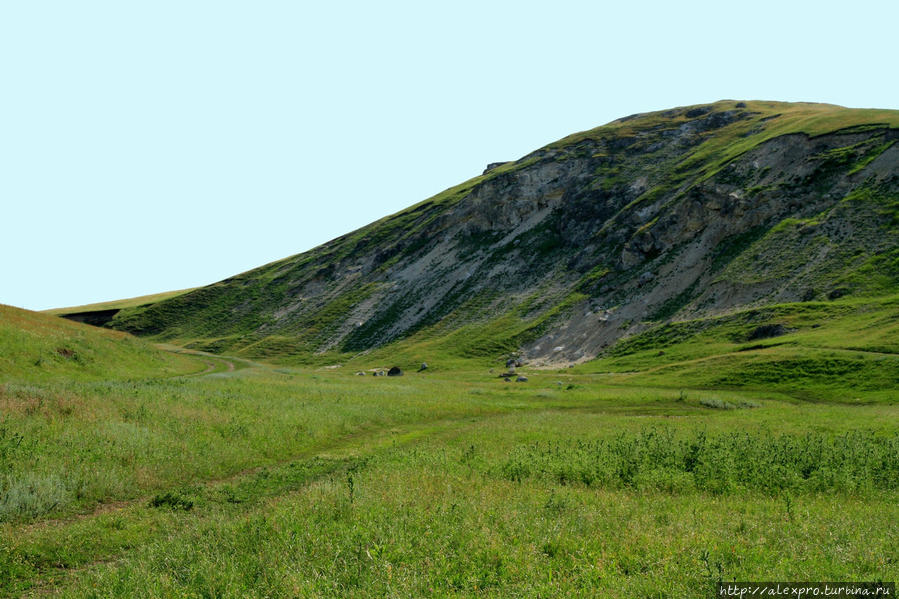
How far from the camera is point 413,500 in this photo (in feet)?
43.4

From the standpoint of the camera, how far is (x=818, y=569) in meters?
8.09

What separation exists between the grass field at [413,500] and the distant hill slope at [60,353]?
16.4 m

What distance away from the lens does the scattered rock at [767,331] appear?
66.4m

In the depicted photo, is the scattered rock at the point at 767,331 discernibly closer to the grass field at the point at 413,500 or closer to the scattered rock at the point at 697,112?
the grass field at the point at 413,500

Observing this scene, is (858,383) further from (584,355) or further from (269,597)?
(269,597)

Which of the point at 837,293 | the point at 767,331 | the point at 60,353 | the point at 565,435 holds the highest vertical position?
the point at 60,353

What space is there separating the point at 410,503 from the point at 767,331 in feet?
232

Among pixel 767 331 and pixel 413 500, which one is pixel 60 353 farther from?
pixel 767 331

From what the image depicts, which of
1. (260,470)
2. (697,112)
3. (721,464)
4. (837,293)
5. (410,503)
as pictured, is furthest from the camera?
(697,112)

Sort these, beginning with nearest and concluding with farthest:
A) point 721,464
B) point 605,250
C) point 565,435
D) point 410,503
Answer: point 410,503 < point 721,464 < point 565,435 < point 605,250

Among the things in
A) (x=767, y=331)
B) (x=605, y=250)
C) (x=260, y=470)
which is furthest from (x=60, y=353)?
(x=605, y=250)

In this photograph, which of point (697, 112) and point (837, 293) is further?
point (697, 112)

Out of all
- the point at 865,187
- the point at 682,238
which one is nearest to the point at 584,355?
the point at 682,238

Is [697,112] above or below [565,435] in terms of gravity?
above
